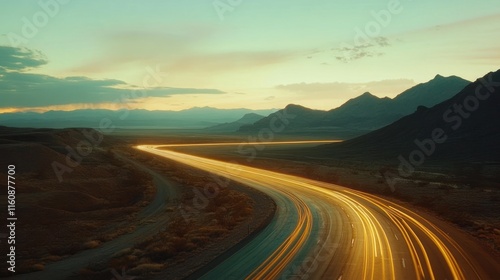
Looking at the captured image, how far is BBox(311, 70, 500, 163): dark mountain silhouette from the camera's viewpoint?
115125 millimetres

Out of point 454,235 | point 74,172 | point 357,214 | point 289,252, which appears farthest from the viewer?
point 74,172

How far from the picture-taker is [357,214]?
4222 centimetres

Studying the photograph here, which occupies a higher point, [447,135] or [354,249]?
[447,135]

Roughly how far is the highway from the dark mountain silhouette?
78018 millimetres

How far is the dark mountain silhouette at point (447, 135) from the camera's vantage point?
11512 centimetres

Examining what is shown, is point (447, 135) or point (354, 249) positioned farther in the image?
point (447, 135)

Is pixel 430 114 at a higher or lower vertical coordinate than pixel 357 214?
higher

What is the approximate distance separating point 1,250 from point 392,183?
59.0 meters

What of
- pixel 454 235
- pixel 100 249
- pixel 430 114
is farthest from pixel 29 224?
pixel 430 114

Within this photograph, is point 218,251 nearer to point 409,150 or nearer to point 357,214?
point 357,214

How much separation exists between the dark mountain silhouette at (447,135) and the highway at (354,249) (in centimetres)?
7802

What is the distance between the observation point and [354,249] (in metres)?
28.0

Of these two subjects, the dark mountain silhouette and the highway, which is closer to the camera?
the highway

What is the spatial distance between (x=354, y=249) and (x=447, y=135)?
115 m
